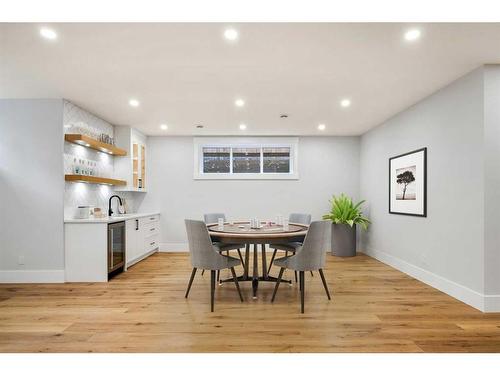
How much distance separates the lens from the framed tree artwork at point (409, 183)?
446cm

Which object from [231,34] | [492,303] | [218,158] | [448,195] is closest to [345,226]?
[448,195]

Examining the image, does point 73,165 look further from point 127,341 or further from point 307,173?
point 307,173

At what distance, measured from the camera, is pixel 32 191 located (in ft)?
14.6

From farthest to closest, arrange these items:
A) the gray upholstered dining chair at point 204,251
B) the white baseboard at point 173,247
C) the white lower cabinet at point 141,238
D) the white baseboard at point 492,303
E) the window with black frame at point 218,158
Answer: the window with black frame at point 218,158
the white baseboard at point 173,247
the white lower cabinet at point 141,238
the gray upholstered dining chair at point 204,251
the white baseboard at point 492,303

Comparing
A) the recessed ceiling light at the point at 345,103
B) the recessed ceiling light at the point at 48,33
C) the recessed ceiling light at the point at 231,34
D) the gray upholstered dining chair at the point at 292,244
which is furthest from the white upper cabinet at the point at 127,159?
the recessed ceiling light at the point at 231,34

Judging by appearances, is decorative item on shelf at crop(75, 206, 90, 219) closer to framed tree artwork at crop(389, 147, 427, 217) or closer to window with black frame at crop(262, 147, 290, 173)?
window with black frame at crop(262, 147, 290, 173)

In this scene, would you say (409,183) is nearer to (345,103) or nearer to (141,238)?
(345,103)

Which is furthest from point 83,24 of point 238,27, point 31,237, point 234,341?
point 31,237

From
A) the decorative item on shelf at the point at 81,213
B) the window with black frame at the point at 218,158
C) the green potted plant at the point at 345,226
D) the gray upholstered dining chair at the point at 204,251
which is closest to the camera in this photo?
the gray upholstered dining chair at the point at 204,251

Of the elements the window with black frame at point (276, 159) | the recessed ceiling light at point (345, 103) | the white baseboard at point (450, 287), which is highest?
the recessed ceiling light at point (345, 103)

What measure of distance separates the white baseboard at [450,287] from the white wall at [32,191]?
478 centimetres

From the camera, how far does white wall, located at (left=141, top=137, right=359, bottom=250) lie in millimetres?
7055

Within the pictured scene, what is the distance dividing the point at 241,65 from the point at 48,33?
5.34 ft

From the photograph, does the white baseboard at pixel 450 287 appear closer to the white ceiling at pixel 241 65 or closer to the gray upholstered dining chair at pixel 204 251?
the white ceiling at pixel 241 65
